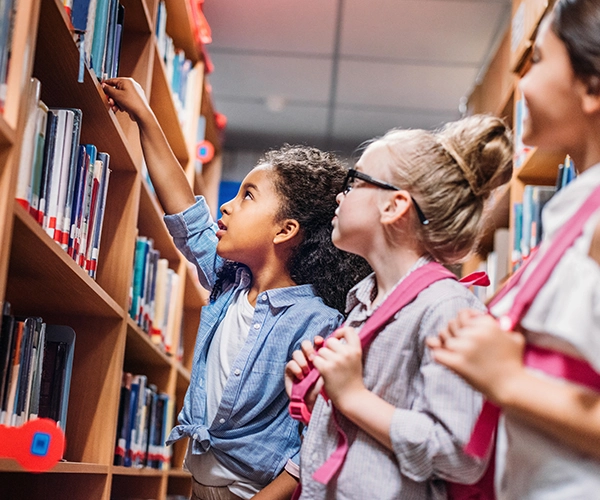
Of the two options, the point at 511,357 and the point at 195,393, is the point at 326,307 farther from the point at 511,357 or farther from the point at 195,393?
the point at 511,357

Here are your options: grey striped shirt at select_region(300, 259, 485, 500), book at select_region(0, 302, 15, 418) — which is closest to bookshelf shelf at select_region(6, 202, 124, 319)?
book at select_region(0, 302, 15, 418)

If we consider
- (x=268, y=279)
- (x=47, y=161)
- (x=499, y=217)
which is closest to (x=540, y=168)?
(x=499, y=217)

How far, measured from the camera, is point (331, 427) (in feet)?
3.74

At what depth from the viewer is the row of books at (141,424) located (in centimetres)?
240

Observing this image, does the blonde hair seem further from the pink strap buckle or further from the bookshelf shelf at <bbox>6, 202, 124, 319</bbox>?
the bookshelf shelf at <bbox>6, 202, 124, 319</bbox>

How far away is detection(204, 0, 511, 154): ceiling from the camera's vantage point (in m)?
3.39

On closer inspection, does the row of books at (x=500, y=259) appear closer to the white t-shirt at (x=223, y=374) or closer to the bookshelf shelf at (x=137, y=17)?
the white t-shirt at (x=223, y=374)

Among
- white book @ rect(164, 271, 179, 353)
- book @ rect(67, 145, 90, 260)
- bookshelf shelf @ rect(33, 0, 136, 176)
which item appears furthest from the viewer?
white book @ rect(164, 271, 179, 353)

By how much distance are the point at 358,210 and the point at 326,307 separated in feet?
1.36

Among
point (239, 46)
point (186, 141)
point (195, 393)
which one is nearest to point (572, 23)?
point (195, 393)

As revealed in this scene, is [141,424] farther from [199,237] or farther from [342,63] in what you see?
[342,63]

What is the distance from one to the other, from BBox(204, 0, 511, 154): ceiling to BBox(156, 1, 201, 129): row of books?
0.40 m

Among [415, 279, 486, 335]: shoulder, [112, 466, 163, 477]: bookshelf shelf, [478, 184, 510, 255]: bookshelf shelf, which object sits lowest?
[112, 466, 163, 477]: bookshelf shelf

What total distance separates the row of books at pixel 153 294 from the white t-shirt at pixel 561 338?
1597 mm
